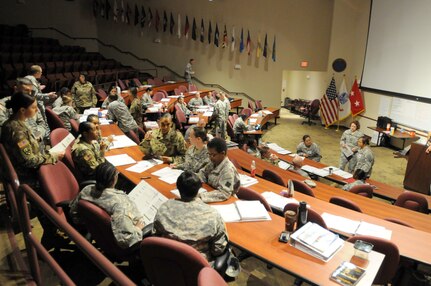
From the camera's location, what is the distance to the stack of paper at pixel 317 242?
242 cm

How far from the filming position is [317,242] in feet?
8.23

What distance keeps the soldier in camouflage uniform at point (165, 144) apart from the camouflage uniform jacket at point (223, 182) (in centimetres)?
98

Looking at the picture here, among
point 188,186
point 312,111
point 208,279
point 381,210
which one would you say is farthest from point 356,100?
point 208,279

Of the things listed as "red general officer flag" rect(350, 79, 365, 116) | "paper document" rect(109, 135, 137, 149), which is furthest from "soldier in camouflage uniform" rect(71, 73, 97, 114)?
"red general officer flag" rect(350, 79, 365, 116)

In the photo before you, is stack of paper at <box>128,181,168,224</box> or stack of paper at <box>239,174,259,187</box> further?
stack of paper at <box>239,174,259,187</box>

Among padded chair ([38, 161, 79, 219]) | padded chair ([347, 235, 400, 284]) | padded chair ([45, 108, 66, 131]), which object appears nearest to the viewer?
padded chair ([347, 235, 400, 284])

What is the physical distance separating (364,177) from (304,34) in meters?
9.10

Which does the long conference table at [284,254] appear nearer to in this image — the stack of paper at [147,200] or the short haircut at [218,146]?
the short haircut at [218,146]

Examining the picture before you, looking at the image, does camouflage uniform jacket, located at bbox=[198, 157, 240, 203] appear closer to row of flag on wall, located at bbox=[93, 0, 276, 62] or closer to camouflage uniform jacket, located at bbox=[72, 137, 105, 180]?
camouflage uniform jacket, located at bbox=[72, 137, 105, 180]

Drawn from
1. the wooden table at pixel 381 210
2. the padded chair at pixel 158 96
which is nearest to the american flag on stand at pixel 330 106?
the padded chair at pixel 158 96

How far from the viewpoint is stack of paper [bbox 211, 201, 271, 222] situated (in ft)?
9.59

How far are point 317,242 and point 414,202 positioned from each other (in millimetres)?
2496

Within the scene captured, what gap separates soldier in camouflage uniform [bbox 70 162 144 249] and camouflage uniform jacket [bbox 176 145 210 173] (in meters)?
1.23

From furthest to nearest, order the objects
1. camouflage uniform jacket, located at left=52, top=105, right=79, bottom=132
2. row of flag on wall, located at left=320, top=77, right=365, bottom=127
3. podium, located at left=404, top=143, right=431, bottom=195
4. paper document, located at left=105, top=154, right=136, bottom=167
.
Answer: row of flag on wall, located at left=320, top=77, right=365, bottom=127, podium, located at left=404, top=143, right=431, bottom=195, camouflage uniform jacket, located at left=52, top=105, right=79, bottom=132, paper document, located at left=105, top=154, right=136, bottom=167
